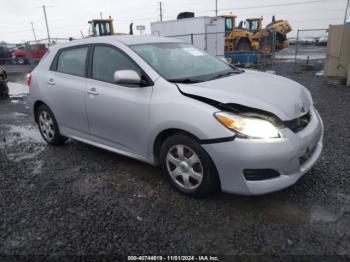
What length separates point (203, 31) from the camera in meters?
15.9

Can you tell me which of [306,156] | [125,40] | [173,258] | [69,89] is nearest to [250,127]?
[306,156]

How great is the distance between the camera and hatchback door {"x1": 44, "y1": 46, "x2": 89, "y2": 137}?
405 centimetres

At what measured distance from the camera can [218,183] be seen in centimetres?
298

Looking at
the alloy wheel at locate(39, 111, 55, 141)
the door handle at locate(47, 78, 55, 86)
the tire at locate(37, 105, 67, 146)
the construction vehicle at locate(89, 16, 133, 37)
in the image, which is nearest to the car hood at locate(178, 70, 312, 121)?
the door handle at locate(47, 78, 55, 86)

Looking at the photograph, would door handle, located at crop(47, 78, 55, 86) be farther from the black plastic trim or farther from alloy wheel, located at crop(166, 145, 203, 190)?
the black plastic trim

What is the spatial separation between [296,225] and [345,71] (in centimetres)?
902

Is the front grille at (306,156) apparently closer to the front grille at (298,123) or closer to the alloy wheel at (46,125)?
the front grille at (298,123)

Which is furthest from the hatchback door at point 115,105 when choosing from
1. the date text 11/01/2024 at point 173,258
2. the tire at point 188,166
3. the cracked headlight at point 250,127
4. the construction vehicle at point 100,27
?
the construction vehicle at point 100,27

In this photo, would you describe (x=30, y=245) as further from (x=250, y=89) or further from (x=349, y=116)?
(x=349, y=116)

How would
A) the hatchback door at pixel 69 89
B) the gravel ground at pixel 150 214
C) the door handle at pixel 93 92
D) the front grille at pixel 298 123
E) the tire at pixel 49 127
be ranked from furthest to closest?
the tire at pixel 49 127, the hatchback door at pixel 69 89, the door handle at pixel 93 92, the front grille at pixel 298 123, the gravel ground at pixel 150 214

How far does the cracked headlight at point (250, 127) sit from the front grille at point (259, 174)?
321 mm

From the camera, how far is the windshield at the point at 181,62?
3.37m

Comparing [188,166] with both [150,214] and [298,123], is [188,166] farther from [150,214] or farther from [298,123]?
[298,123]

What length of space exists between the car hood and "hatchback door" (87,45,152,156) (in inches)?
23.2
